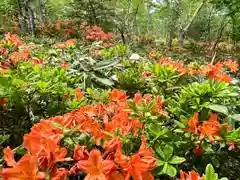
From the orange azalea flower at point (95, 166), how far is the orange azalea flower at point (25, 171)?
0.14 m

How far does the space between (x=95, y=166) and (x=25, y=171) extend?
224 mm

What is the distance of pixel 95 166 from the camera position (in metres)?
1.05

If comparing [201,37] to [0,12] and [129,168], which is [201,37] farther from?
[129,168]

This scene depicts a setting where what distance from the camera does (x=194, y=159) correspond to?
1.73 meters

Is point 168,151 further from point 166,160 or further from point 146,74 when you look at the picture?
point 146,74

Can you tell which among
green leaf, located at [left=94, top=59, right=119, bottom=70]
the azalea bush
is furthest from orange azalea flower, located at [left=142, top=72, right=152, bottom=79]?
the azalea bush

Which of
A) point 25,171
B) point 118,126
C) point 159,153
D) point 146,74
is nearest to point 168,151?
point 159,153

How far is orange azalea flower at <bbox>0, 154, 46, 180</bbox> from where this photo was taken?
956 mm

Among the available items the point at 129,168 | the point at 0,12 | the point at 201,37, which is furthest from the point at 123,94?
the point at 201,37

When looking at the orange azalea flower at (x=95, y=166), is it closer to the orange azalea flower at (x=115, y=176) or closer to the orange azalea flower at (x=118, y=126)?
the orange azalea flower at (x=115, y=176)

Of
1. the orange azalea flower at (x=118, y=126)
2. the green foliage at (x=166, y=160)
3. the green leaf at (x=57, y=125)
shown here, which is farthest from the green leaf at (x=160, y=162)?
the green leaf at (x=57, y=125)

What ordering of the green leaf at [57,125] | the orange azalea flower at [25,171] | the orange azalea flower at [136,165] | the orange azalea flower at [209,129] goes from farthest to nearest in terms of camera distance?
the orange azalea flower at [209,129]
the green leaf at [57,125]
the orange azalea flower at [136,165]
the orange azalea flower at [25,171]

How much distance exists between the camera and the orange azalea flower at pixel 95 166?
1.03 meters

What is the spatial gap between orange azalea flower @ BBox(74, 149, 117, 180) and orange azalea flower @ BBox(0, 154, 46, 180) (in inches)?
5.4
